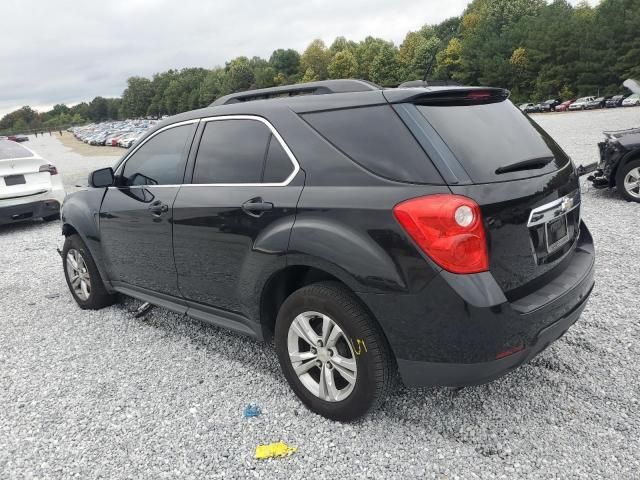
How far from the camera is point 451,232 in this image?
91.7 inches

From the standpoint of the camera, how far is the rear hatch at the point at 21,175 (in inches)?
342

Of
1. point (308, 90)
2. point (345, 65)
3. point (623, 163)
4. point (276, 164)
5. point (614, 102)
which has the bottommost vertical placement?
point (614, 102)

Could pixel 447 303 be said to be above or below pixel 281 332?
above

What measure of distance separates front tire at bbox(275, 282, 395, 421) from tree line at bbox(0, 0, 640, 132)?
4349cm

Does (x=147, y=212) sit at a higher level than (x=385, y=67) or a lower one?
lower

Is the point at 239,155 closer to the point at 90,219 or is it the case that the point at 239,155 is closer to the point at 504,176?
the point at 504,176

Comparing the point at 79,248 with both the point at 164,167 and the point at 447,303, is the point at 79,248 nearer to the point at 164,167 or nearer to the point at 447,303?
the point at 164,167

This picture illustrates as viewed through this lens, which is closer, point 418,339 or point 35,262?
point 418,339

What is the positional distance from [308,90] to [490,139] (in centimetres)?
119

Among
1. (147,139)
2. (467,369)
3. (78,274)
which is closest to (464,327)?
(467,369)

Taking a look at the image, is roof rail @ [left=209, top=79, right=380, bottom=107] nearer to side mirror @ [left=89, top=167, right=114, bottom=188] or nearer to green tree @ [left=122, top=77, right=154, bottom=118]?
side mirror @ [left=89, top=167, right=114, bottom=188]

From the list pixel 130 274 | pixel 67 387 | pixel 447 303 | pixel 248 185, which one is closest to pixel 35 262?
pixel 130 274

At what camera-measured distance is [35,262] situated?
7.16 metres

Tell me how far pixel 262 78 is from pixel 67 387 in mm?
119129
